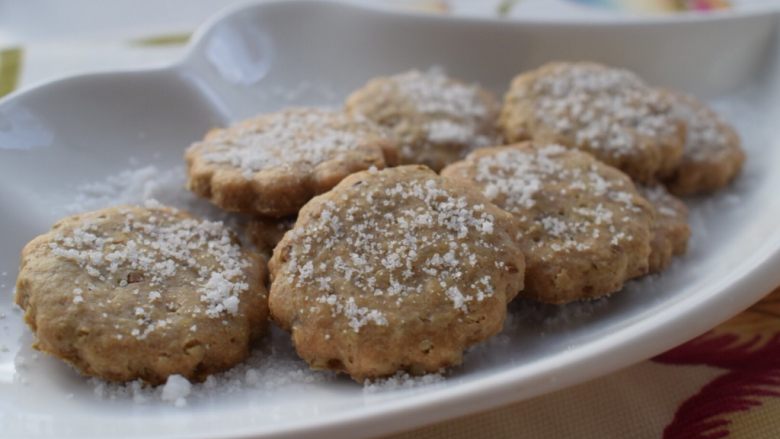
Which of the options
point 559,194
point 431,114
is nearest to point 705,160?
point 559,194

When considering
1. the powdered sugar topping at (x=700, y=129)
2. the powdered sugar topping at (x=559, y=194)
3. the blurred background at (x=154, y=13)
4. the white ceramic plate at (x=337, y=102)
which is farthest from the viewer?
the blurred background at (x=154, y=13)

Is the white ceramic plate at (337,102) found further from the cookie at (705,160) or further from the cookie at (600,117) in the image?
the cookie at (600,117)

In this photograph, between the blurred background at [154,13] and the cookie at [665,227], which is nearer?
the cookie at [665,227]

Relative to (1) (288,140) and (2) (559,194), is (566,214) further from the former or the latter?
(1) (288,140)

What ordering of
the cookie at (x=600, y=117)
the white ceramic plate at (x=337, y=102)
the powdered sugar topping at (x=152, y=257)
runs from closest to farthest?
the white ceramic plate at (x=337, y=102) < the powdered sugar topping at (x=152, y=257) < the cookie at (x=600, y=117)

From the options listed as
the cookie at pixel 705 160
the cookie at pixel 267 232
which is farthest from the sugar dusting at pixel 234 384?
the cookie at pixel 705 160
